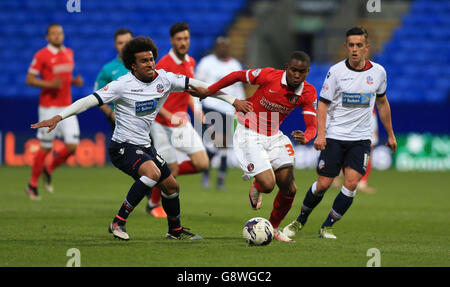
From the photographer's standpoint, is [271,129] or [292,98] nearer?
[292,98]

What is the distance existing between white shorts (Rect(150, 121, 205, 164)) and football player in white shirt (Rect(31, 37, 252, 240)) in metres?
2.28

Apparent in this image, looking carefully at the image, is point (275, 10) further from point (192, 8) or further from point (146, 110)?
point (146, 110)

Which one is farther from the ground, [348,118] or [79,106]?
[79,106]

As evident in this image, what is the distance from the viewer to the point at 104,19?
2316 centimetres

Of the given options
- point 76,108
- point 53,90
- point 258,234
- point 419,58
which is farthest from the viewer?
point 419,58

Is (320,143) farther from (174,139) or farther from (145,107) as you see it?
(174,139)

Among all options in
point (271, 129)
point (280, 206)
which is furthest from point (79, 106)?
point (280, 206)

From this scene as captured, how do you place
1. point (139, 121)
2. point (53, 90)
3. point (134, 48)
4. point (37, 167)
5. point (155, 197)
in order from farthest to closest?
point (53, 90) < point (37, 167) < point (155, 197) < point (139, 121) < point (134, 48)

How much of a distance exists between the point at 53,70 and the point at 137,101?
16.2 feet

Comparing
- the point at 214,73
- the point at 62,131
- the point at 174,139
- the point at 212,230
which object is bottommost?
the point at 212,230

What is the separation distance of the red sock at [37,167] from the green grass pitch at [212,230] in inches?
11.2

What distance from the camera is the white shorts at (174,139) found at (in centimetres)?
968

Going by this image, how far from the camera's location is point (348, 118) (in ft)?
25.8
